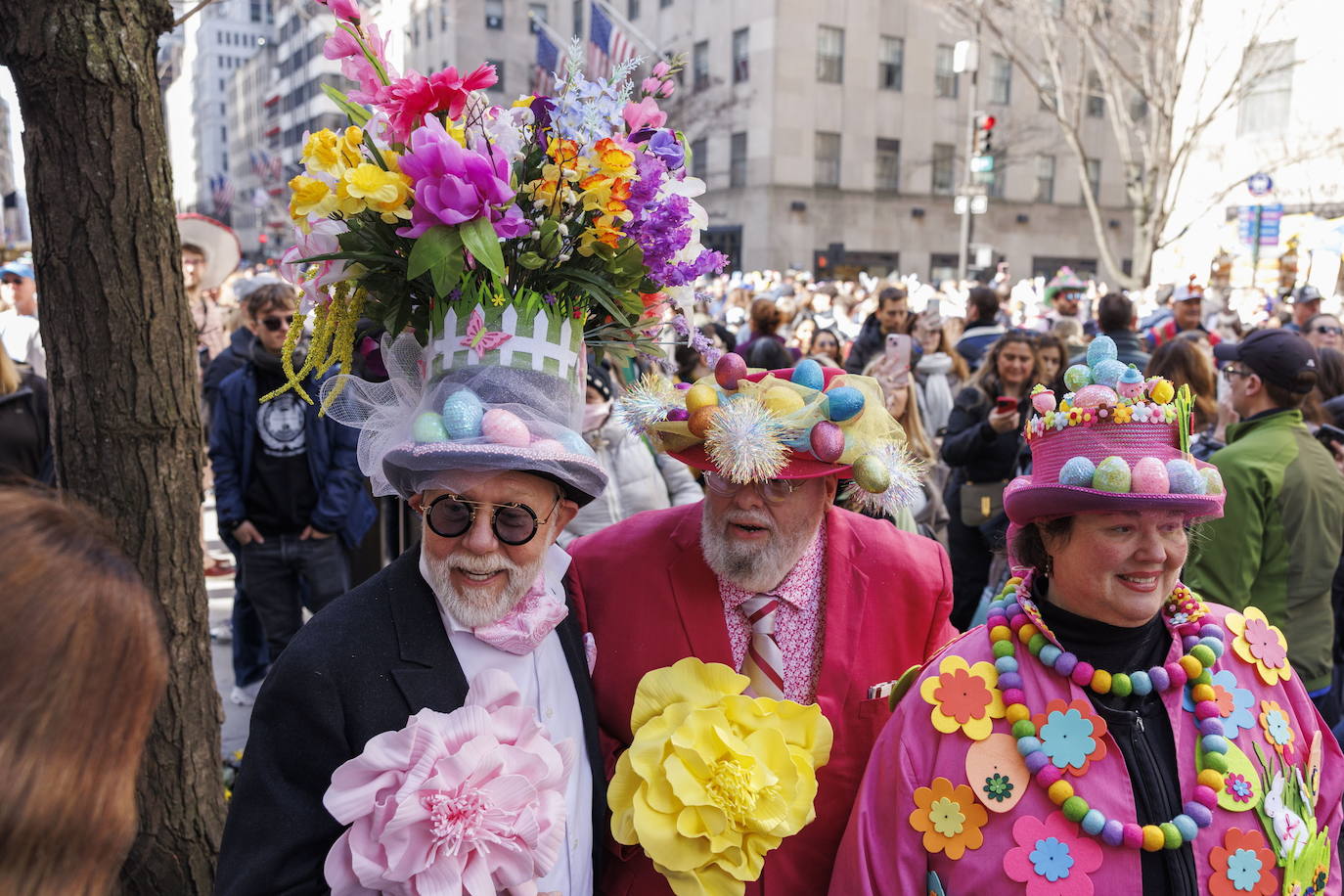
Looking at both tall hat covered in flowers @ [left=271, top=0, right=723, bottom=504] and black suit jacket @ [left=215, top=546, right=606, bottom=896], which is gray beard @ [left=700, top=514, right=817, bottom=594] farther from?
black suit jacket @ [left=215, top=546, right=606, bottom=896]

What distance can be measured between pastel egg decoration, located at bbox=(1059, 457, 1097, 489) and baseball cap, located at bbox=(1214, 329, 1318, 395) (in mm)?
2342

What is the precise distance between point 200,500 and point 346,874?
137 centimetres

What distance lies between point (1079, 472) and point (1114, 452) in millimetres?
91

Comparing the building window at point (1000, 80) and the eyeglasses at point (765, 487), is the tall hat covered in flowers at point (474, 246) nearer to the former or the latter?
the eyeglasses at point (765, 487)

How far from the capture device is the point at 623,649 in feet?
8.33

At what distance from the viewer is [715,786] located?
206 cm

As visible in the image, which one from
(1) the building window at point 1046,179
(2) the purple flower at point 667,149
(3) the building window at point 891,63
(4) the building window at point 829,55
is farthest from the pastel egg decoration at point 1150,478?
(1) the building window at point 1046,179

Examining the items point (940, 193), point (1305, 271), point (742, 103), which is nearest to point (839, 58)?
point (742, 103)

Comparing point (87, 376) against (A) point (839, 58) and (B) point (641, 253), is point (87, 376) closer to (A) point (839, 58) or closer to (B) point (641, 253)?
(B) point (641, 253)

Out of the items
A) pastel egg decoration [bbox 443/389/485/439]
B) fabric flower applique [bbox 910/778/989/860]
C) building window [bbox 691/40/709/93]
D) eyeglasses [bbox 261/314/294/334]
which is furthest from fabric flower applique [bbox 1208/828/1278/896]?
building window [bbox 691/40/709/93]

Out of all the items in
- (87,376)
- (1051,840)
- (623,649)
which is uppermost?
(87,376)

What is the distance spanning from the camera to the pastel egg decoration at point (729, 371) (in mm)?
2576

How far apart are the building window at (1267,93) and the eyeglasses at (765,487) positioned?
2185 cm

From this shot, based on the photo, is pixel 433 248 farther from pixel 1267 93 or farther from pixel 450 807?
pixel 1267 93
